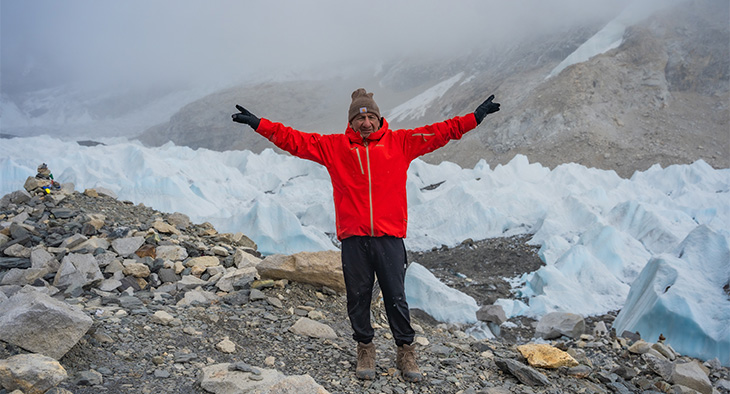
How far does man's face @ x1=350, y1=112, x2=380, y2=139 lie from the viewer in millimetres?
2781

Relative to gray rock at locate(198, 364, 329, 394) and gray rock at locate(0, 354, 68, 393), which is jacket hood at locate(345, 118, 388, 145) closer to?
gray rock at locate(198, 364, 329, 394)

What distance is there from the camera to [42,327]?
254 cm

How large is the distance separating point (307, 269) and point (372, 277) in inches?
56.9

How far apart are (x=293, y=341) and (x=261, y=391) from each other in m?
1.09

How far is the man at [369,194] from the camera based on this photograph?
2754 millimetres

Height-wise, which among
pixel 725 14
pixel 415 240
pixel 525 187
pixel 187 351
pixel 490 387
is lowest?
pixel 415 240

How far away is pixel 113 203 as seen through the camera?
6.96 metres

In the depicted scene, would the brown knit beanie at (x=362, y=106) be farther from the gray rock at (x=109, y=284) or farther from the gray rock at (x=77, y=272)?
the gray rock at (x=77, y=272)

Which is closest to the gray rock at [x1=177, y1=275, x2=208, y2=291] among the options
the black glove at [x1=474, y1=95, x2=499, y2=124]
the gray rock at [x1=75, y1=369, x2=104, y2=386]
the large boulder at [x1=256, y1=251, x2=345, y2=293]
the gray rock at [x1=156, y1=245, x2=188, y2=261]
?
the gray rock at [x1=156, y1=245, x2=188, y2=261]

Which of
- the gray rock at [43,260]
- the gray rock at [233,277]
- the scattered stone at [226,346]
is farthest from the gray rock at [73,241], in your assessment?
the scattered stone at [226,346]

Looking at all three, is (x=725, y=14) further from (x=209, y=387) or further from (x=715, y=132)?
(x=209, y=387)

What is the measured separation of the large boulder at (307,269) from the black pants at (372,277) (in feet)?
4.57

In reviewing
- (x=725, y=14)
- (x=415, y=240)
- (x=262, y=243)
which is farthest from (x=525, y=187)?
(x=725, y=14)

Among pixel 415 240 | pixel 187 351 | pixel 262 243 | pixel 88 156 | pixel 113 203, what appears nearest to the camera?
pixel 187 351
